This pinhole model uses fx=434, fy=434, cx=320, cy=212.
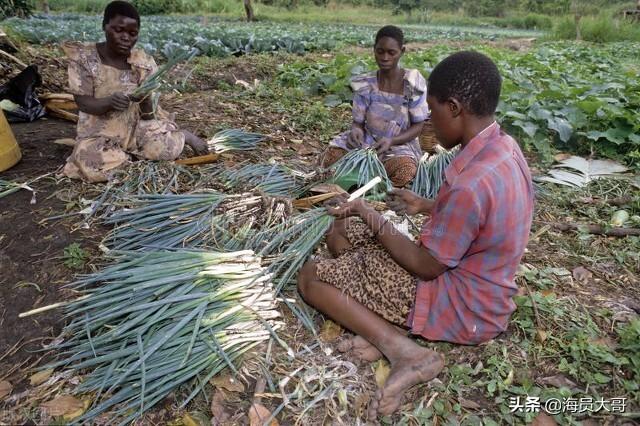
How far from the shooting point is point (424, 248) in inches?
65.1

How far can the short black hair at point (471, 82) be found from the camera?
1.49m

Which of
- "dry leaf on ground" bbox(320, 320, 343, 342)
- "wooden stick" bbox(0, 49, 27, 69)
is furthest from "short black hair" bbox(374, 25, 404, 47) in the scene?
"wooden stick" bbox(0, 49, 27, 69)

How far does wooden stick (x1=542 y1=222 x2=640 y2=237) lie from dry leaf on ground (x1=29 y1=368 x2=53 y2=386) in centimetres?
297

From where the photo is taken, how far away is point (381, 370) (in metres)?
1.85

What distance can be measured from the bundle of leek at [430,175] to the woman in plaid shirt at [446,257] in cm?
106

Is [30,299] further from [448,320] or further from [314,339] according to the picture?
[448,320]

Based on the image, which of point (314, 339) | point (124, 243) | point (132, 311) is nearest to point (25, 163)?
point (124, 243)

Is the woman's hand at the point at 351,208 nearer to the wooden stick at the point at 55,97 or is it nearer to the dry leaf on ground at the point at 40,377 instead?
the dry leaf on ground at the point at 40,377

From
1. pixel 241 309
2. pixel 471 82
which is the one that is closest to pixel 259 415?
pixel 241 309

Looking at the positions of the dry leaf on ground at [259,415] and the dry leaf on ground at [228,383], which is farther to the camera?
the dry leaf on ground at [228,383]

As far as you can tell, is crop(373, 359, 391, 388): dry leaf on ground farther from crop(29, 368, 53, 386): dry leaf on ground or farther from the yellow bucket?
the yellow bucket

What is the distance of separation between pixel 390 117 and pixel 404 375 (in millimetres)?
2242

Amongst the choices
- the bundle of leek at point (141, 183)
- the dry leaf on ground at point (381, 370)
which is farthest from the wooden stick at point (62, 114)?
the dry leaf on ground at point (381, 370)

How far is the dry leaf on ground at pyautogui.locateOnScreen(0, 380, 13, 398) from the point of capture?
1.67 m
